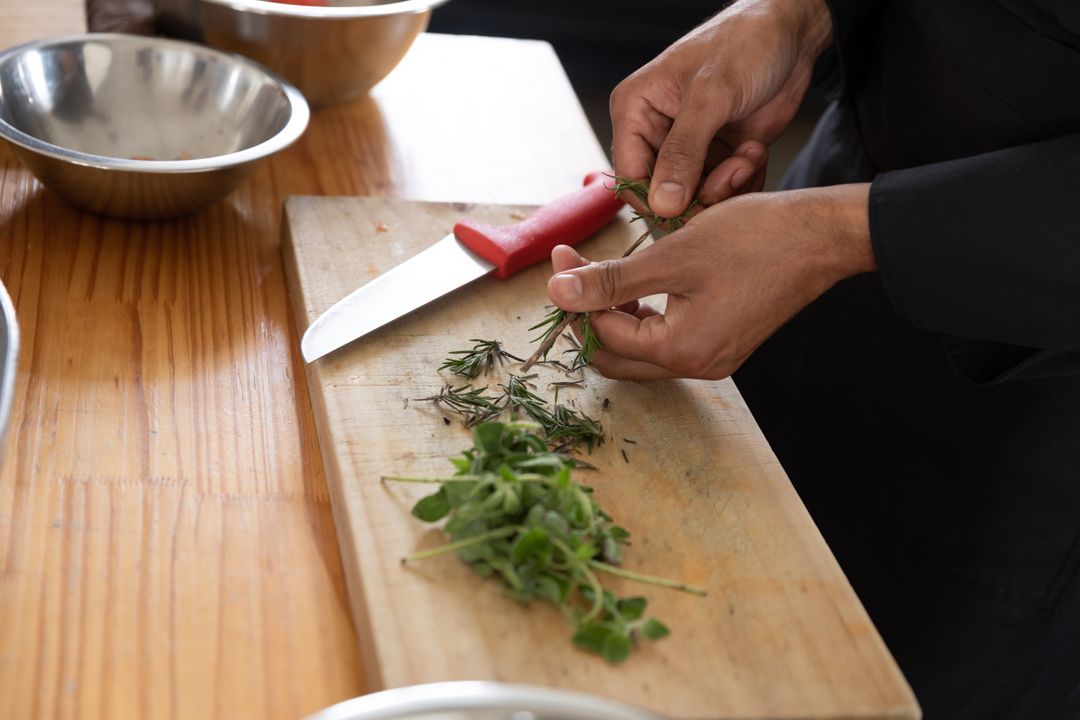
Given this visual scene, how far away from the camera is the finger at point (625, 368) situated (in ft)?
3.59

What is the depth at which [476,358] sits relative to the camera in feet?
3.51

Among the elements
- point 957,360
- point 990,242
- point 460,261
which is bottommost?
point 957,360

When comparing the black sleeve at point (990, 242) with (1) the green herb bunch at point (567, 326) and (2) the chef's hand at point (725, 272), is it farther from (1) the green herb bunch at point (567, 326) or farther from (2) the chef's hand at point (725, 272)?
(1) the green herb bunch at point (567, 326)

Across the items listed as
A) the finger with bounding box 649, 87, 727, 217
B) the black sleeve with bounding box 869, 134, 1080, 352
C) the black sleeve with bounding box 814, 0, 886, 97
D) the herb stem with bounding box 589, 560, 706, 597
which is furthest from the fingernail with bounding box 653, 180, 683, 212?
the herb stem with bounding box 589, 560, 706, 597

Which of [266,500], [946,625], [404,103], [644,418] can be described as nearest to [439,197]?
[404,103]

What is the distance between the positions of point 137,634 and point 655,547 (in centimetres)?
42

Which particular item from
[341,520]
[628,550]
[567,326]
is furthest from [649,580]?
[567,326]

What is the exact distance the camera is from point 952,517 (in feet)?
4.27

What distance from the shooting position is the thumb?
3.47ft

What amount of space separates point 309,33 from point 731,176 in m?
0.61

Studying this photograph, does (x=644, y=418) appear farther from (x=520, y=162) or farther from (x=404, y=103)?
(x=404, y=103)

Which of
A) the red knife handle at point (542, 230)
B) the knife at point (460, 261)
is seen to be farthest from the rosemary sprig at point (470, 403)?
the red knife handle at point (542, 230)

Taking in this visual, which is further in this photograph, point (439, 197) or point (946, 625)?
point (439, 197)

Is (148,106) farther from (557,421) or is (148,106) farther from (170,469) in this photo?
(557,421)
